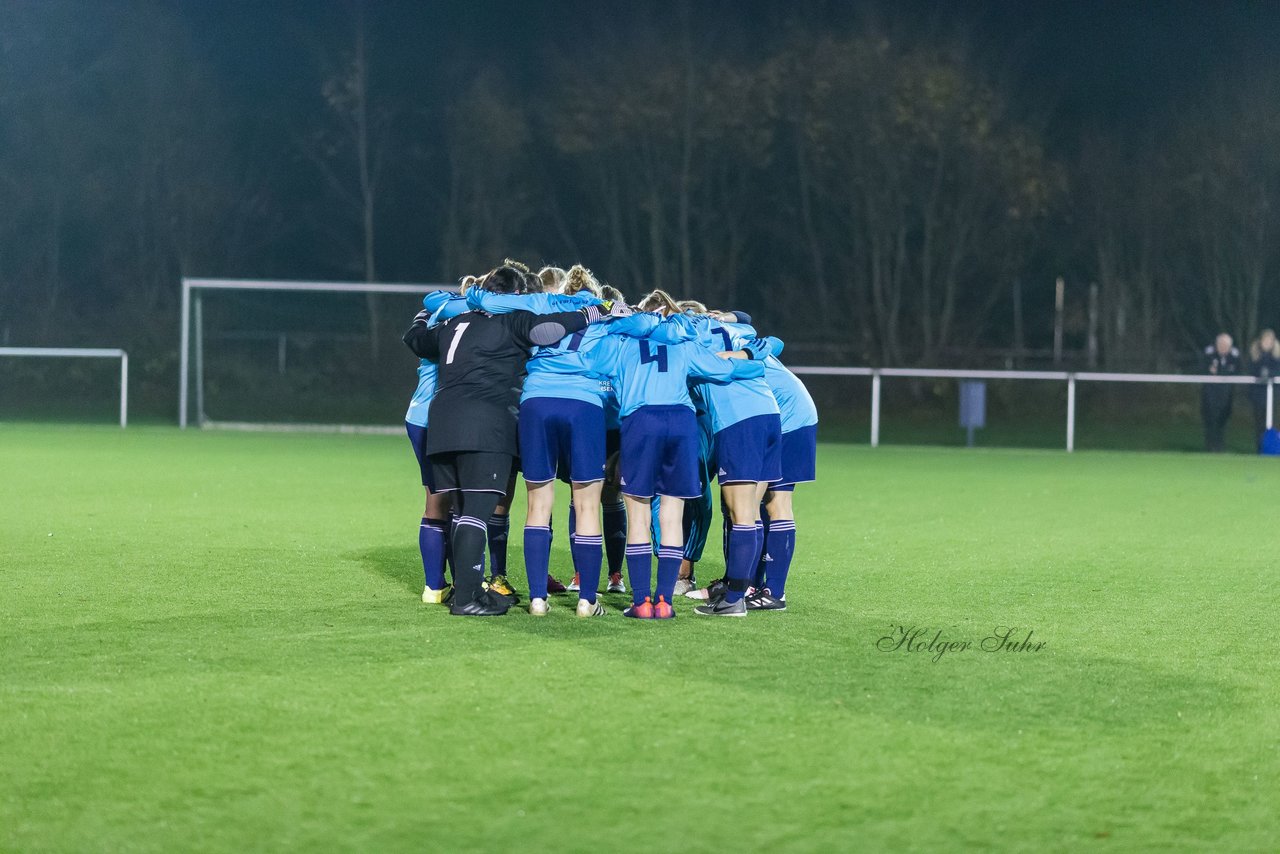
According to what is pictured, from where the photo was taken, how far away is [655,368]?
7086 mm

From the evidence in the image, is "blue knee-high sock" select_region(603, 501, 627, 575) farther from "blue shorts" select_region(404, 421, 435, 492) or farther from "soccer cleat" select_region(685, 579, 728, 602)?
"blue shorts" select_region(404, 421, 435, 492)

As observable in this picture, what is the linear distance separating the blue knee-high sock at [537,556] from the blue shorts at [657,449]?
46 cm

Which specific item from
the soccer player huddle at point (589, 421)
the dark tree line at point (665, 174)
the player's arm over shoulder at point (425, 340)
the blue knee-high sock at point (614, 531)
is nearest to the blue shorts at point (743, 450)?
the soccer player huddle at point (589, 421)

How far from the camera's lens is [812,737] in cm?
483

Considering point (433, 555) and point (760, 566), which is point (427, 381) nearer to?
point (433, 555)

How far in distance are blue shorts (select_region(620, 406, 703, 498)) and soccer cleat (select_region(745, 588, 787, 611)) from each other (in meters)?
0.75

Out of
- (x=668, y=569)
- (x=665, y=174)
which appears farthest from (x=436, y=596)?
(x=665, y=174)

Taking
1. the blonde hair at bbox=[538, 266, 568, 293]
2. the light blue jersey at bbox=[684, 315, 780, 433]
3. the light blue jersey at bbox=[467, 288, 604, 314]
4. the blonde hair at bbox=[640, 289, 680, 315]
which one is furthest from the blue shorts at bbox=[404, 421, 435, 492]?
the light blue jersey at bbox=[684, 315, 780, 433]

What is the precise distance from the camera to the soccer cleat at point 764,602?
24.6ft

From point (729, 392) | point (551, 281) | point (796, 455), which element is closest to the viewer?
point (729, 392)

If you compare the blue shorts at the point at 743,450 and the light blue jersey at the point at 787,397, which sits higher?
the light blue jersey at the point at 787,397

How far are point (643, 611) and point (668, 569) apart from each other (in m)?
0.24

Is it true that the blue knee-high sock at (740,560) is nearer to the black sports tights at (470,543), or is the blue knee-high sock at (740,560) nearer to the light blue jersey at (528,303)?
the black sports tights at (470,543)

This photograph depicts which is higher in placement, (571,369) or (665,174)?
(665,174)
